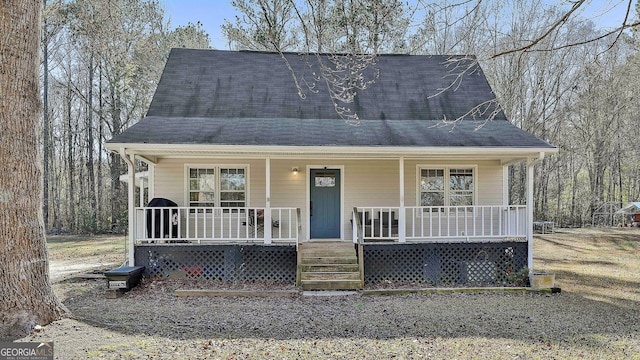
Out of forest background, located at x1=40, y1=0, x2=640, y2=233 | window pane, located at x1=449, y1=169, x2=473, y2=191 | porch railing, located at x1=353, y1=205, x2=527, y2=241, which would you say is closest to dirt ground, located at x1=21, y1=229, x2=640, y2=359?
porch railing, located at x1=353, y1=205, x2=527, y2=241

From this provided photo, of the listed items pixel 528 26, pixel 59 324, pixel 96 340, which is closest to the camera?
pixel 96 340

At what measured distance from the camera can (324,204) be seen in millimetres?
10609

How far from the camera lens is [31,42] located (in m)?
5.41

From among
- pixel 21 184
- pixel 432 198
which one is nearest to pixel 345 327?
pixel 21 184

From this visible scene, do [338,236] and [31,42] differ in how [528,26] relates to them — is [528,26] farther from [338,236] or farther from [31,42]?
[31,42]

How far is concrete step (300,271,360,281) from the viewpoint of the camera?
27.9 ft

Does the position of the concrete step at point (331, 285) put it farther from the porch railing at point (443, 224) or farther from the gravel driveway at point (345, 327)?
the porch railing at point (443, 224)

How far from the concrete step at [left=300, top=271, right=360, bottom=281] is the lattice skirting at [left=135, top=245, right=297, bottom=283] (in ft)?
1.99

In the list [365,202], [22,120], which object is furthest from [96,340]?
[365,202]

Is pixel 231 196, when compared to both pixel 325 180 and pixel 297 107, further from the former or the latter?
pixel 297 107

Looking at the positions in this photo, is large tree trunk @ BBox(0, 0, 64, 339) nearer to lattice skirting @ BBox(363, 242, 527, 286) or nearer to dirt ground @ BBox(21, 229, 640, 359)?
dirt ground @ BBox(21, 229, 640, 359)

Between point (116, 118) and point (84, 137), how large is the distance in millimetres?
3274

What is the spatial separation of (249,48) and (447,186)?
12872mm

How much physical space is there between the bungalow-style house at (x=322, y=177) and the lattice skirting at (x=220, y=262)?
0.08 ft
